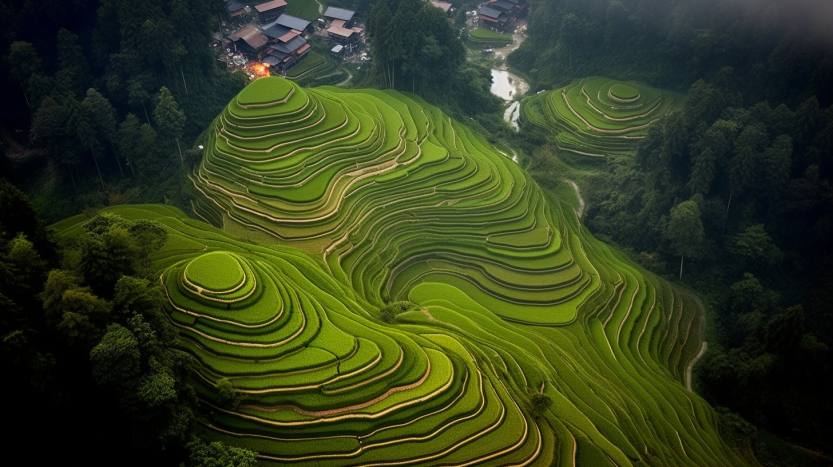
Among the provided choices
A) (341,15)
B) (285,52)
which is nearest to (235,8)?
(285,52)

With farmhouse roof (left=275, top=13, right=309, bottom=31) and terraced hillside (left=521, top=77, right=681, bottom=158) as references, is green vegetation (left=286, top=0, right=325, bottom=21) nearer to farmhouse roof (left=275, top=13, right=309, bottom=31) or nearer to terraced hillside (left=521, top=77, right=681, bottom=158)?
farmhouse roof (left=275, top=13, right=309, bottom=31)

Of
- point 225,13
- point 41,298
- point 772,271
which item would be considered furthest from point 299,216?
point 772,271

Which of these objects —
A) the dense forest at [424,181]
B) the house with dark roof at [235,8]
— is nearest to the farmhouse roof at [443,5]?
the dense forest at [424,181]

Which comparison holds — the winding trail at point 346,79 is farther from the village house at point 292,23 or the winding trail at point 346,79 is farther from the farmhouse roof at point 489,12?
the farmhouse roof at point 489,12

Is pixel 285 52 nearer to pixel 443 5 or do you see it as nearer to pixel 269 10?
pixel 269 10

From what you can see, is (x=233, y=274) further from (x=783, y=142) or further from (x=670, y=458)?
(x=783, y=142)

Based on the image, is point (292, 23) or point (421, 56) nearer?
point (421, 56)
